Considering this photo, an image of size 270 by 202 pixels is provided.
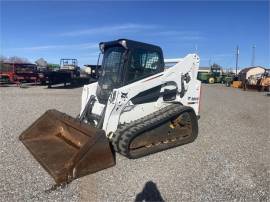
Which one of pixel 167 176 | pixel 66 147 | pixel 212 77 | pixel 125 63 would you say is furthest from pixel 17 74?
pixel 212 77

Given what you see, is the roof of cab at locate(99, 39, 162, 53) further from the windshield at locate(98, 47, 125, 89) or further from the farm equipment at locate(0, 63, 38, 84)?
the farm equipment at locate(0, 63, 38, 84)

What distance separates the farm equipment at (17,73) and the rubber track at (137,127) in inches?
867

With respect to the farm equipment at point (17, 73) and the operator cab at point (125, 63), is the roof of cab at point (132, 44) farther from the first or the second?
the farm equipment at point (17, 73)

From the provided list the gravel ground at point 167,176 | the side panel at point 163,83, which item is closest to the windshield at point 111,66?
the side panel at point 163,83

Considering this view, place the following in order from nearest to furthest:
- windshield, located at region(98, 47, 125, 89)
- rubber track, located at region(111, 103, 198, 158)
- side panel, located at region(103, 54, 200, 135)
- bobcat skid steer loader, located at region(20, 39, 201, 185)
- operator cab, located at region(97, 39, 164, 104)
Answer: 1. bobcat skid steer loader, located at region(20, 39, 201, 185)
2. rubber track, located at region(111, 103, 198, 158)
3. side panel, located at region(103, 54, 200, 135)
4. operator cab, located at region(97, 39, 164, 104)
5. windshield, located at region(98, 47, 125, 89)

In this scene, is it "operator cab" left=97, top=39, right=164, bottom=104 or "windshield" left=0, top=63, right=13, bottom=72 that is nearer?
"operator cab" left=97, top=39, right=164, bottom=104

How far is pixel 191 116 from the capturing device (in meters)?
7.10

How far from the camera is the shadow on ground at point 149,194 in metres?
4.20

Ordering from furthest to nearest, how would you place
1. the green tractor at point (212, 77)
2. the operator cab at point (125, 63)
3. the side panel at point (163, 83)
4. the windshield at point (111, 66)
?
the green tractor at point (212, 77) → the windshield at point (111, 66) → the operator cab at point (125, 63) → the side panel at point (163, 83)

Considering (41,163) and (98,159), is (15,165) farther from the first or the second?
(98,159)

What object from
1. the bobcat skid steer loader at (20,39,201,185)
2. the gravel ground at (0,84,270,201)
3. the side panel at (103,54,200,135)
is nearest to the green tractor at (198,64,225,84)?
the side panel at (103,54,200,135)

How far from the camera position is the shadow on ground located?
165 inches

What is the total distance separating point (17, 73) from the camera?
1017 inches

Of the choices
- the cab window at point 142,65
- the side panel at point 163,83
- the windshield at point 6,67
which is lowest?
the side panel at point 163,83
